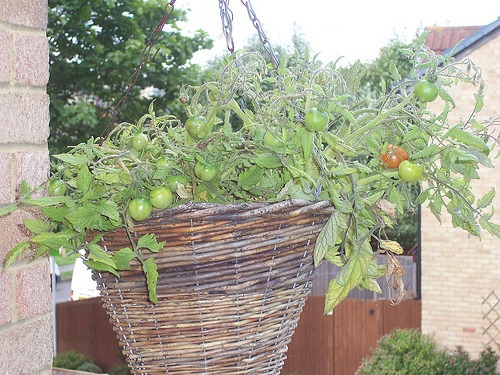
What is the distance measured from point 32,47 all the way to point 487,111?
683cm

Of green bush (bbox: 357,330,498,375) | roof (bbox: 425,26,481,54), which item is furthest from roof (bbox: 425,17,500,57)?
green bush (bbox: 357,330,498,375)

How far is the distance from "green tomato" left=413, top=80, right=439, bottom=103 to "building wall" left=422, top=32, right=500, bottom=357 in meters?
6.60

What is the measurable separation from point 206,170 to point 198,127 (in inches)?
2.3

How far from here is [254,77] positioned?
946 mm

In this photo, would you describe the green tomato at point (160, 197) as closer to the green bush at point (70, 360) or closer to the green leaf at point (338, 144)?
the green leaf at point (338, 144)

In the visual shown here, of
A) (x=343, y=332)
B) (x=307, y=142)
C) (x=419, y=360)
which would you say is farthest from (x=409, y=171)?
(x=343, y=332)

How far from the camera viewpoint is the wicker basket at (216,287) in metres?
0.81

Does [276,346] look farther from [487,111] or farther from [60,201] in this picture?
[487,111]

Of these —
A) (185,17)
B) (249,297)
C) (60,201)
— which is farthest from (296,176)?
(185,17)

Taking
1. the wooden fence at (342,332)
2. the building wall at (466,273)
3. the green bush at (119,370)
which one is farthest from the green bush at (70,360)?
the building wall at (466,273)

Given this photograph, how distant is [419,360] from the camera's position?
7.27m

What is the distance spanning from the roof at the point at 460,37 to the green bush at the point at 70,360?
533 centimetres

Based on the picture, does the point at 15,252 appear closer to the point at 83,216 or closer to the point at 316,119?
the point at 83,216

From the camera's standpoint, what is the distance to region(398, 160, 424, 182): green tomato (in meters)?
0.86
